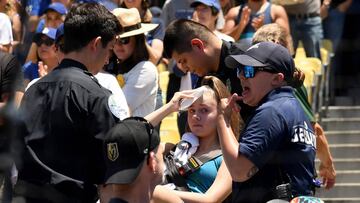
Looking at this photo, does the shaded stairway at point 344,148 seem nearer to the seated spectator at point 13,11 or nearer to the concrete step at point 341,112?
the concrete step at point 341,112

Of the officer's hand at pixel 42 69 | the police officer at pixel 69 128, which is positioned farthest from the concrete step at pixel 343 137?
the police officer at pixel 69 128

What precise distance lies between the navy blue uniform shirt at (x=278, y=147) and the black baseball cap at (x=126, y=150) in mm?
608

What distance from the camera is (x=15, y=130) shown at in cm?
480

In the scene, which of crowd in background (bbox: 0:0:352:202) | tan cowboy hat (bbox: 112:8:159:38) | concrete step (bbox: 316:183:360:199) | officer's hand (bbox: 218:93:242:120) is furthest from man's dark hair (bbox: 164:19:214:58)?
concrete step (bbox: 316:183:360:199)

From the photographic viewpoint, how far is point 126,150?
4492 millimetres

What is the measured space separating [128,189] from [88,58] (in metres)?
0.76

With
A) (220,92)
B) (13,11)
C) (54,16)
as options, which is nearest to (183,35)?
(220,92)

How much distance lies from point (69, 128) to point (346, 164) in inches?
173

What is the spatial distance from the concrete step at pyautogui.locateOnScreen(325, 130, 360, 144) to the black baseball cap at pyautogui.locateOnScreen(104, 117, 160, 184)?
471 centimetres

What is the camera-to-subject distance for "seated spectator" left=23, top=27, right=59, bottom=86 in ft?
23.9

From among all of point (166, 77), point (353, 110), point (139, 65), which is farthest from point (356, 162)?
point (139, 65)

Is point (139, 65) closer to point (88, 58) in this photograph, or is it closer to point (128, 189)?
point (88, 58)

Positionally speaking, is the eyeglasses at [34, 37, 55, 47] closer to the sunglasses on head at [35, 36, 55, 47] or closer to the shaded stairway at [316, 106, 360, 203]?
the sunglasses on head at [35, 36, 55, 47]

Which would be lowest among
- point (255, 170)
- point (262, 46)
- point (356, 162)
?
point (356, 162)
